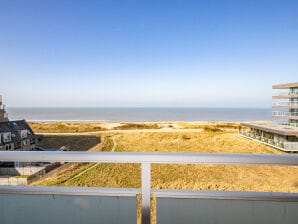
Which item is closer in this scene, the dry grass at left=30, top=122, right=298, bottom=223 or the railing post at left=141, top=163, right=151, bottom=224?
the railing post at left=141, top=163, right=151, bottom=224

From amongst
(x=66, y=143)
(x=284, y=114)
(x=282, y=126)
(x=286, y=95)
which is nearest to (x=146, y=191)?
(x=66, y=143)

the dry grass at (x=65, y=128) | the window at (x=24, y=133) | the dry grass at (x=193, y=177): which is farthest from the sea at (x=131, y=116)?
the dry grass at (x=193, y=177)

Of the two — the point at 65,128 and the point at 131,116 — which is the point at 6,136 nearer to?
the point at 65,128

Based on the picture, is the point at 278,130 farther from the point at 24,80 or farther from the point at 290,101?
the point at 24,80

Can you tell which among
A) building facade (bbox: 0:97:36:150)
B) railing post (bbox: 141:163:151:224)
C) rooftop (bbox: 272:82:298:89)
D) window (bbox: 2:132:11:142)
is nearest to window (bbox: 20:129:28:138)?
building facade (bbox: 0:97:36:150)

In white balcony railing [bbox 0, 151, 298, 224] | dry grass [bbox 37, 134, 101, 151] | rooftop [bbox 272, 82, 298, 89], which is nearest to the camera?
white balcony railing [bbox 0, 151, 298, 224]

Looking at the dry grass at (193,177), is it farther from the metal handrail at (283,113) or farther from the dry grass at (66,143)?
the metal handrail at (283,113)

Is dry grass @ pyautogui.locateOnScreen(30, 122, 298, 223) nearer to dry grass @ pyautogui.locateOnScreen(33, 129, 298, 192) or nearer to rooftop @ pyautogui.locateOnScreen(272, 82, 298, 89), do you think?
dry grass @ pyautogui.locateOnScreen(33, 129, 298, 192)
